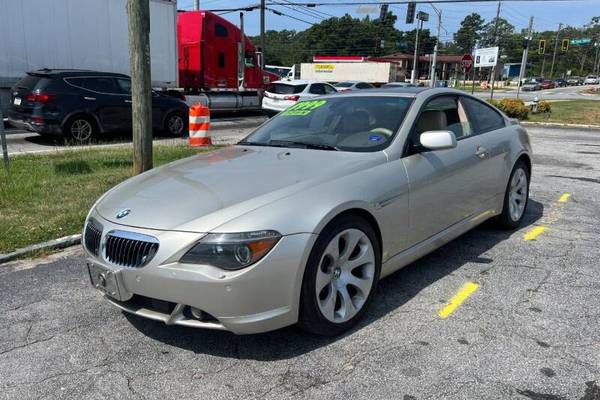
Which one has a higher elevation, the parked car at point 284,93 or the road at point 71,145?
the parked car at point 284,93

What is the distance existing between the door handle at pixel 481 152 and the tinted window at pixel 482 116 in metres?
0.21

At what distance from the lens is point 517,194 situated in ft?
18.6

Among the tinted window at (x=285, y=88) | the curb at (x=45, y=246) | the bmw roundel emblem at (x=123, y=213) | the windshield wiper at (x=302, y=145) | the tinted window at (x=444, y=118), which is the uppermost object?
the tinted window at (x=444, y=118)

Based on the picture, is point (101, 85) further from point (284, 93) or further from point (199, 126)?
point (284, 93)

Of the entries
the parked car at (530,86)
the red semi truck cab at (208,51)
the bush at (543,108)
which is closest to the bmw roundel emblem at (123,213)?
the red semi truck cab at (208,51)

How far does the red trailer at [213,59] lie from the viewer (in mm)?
19422

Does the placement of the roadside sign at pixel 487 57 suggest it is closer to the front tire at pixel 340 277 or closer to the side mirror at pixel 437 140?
the side mirror at pixel 437 140

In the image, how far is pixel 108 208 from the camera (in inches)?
133

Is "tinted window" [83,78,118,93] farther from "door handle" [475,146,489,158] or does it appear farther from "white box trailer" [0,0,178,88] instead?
"door handle" [475,146,489,158]

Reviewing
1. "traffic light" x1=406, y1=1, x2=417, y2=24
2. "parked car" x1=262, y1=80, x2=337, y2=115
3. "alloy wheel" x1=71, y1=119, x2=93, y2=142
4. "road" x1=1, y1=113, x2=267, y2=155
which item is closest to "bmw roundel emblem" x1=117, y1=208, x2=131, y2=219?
"road" x1=1, y1=113, x2=267, y2=155

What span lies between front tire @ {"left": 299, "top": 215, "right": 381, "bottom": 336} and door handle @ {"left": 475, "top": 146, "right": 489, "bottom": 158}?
1.76 meters

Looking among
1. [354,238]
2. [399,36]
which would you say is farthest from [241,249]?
[399,36]

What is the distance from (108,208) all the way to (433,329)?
2.22 metres

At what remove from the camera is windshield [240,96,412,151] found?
13.1ft
